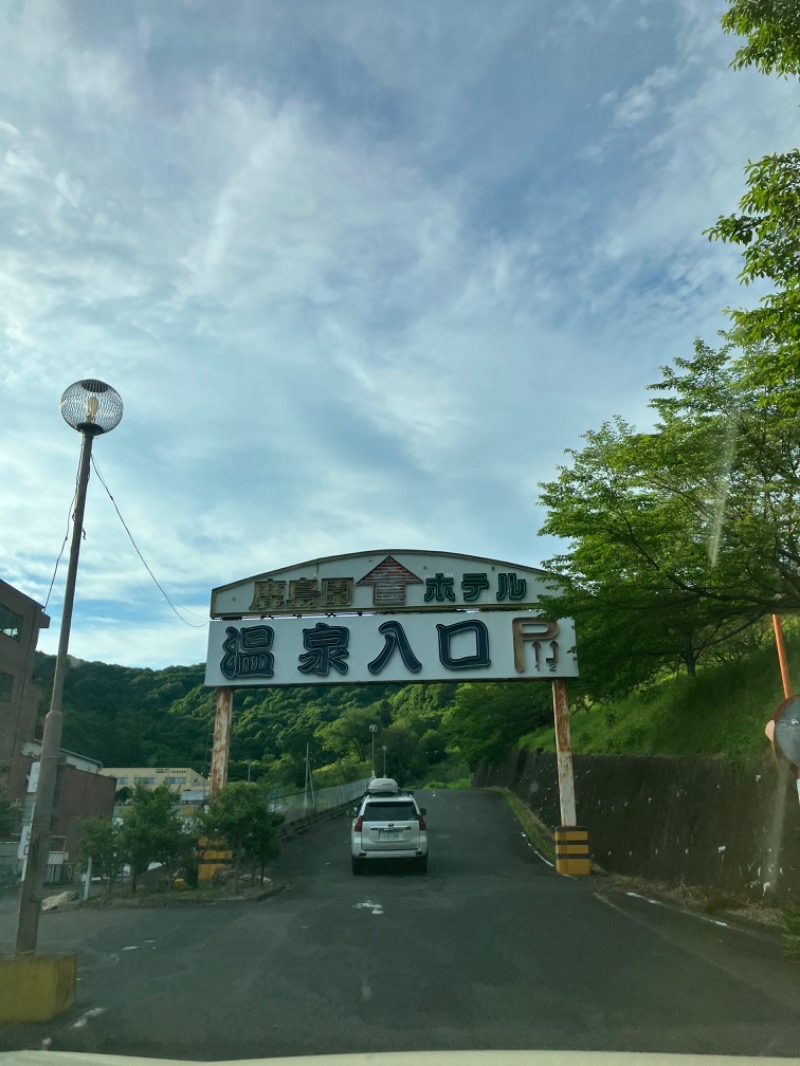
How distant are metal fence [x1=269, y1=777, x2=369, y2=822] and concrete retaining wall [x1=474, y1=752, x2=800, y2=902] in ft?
26.9

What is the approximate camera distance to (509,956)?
801 cm

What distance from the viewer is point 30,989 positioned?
18.9 ft

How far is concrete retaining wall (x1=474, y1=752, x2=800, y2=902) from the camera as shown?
10914 mm

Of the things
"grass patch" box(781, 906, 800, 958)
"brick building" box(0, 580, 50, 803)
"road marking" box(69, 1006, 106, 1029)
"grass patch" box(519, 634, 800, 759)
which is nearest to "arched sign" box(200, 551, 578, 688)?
"grass patch" box(519, 634, 800, 759)

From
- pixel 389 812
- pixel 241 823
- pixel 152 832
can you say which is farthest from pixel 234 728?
pixel 241 823

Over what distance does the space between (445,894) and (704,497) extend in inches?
303

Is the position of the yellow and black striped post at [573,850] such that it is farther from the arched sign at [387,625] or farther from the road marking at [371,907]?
the road marking at [371,907]

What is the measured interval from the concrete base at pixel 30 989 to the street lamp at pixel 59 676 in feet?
0.97

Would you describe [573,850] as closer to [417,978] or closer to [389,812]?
[389,812]

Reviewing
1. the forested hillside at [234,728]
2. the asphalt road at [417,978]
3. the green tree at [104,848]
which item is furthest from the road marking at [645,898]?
the forested hillside at [234,728]

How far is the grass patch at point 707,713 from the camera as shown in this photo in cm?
1384

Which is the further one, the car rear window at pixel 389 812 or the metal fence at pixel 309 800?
the metal fence at pixel 309 800

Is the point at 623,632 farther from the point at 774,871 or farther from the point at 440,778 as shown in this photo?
the point at 440,778

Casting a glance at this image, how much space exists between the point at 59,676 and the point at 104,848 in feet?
28.7
